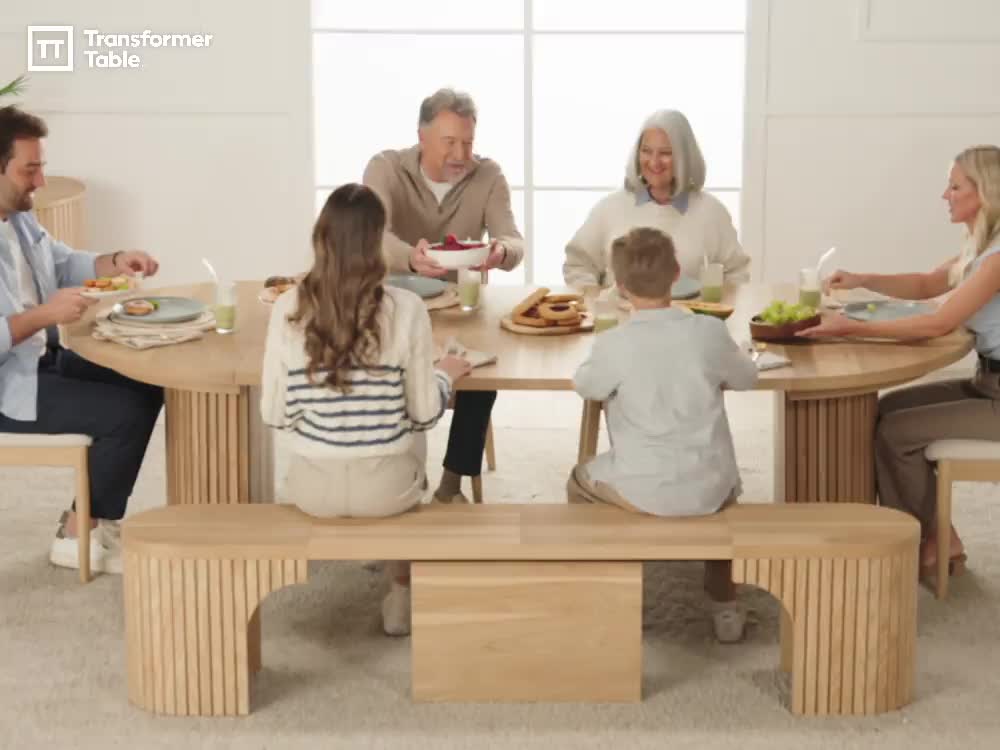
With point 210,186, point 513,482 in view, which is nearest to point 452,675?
point 513,482

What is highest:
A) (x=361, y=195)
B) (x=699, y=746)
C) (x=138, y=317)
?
(x=361, y=195)

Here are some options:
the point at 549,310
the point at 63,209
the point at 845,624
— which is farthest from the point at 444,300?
the point at 63,209

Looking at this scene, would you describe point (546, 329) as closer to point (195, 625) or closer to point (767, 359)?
point (767, 359)

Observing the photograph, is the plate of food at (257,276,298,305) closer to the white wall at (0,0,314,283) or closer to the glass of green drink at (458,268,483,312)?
the glass of green drink at (458,268,483,312)

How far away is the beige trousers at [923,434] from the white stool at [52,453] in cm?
181

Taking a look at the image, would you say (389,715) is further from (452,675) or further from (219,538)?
(219,538)

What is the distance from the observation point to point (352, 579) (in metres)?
4.02

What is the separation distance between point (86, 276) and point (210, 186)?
1.93 metres

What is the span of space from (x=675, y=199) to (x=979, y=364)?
988 millimetres

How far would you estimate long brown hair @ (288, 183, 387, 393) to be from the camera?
3.14 meters

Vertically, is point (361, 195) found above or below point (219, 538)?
above

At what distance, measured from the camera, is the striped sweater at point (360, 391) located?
10.5 ft

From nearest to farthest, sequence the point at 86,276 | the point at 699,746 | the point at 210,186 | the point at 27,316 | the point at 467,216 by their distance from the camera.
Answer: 1. the point at 699,746
2. the point at 27,316
3. the point at 86,276
4. the point at 467,216
5. the point at 210,186

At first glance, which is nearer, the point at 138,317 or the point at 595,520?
the point at 595,520
